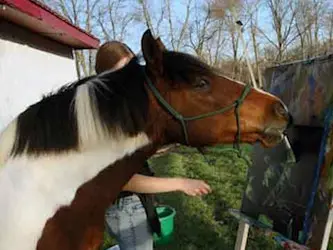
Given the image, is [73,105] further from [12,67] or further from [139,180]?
[12,67]

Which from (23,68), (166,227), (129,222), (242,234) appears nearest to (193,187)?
(129,222)

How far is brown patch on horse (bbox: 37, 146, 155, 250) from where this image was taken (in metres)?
1.28

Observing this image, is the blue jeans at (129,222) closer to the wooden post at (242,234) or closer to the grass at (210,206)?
the grass at (210,206)

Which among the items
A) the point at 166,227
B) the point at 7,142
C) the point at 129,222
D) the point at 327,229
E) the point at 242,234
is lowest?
the point at 166,227

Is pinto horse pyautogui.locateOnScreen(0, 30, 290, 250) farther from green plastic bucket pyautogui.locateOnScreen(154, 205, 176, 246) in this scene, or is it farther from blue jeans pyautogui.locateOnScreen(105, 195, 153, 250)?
green plastic bucket pyautogui.locateOnScreen(154, 205, 176, 246)

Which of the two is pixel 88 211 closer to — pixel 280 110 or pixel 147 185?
pixel 147 185

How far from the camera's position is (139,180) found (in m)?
1.62

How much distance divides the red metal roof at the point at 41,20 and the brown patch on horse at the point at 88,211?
5.90 feet

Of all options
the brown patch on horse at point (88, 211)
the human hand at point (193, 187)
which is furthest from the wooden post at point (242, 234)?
the brown patch on horse at point (88, 211)

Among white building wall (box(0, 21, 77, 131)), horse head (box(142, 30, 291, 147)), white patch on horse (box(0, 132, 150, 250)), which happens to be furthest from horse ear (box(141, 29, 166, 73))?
white building wall (box(0, 21, 77, 131))

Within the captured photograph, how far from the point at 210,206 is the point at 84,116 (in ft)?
10.9

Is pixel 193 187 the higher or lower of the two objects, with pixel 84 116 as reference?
lower

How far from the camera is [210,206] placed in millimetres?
4348

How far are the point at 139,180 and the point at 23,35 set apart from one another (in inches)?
111
